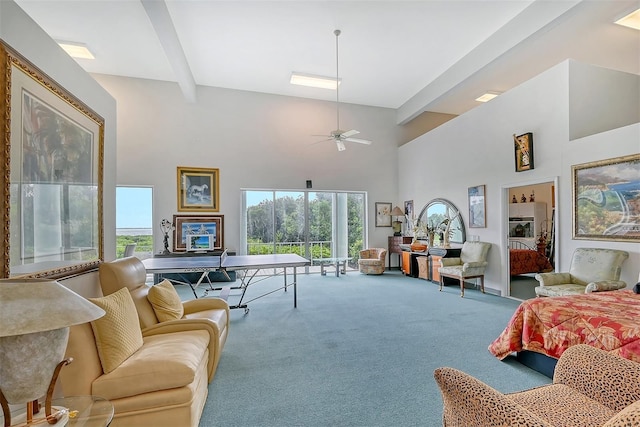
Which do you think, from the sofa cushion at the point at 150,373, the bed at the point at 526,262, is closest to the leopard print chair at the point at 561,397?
the sofa cushion at the point at 150,373

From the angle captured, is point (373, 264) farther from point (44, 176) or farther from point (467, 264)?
point (44, 176)

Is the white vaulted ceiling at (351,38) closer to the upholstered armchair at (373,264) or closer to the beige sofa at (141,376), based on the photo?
the upholstered armchair at (373,264)

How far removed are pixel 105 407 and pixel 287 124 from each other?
22.3ft

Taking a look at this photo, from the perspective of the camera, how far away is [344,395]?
2.22 metres

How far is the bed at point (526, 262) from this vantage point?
614cm

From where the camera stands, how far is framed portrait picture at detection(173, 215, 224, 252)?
6582mm

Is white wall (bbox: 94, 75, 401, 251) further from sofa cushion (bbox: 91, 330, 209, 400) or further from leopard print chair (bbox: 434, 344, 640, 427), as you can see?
leopard print chair (bbox: 434, 344, 640, 427)

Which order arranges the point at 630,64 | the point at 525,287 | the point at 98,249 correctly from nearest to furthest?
1. the point at 98,249
2. the point at 630,64
3. the point at 525,287

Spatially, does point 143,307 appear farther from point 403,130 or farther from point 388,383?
point 403,130

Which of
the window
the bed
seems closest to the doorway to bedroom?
the bed

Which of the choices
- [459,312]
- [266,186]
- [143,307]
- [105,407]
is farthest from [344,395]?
[266,186]

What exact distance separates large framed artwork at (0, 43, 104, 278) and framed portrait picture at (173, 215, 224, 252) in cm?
424

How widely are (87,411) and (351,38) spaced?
5.45 m

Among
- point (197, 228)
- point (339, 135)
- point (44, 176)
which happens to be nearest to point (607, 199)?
point (339, 135)
